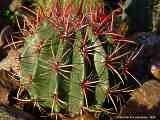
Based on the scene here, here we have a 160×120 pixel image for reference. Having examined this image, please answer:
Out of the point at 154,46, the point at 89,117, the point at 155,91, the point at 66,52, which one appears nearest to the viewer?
the point at 66,52

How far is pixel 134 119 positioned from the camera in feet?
11.8

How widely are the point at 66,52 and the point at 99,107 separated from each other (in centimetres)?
52

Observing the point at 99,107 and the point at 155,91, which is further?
the point at 155,91

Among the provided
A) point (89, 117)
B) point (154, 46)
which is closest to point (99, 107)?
point (89, 117)

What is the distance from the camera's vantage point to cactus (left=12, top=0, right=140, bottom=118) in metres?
3.40

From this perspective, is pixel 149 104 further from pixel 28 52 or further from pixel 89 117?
pixel 28 52

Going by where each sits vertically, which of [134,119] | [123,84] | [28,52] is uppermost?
[28,52]

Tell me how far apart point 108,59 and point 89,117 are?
46 cm

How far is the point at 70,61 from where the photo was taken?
3.42m

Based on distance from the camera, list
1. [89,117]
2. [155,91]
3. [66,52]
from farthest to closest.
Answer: [155,91]
[89,117]
[66,52]

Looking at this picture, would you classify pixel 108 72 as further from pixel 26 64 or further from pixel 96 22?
pixel 26 64

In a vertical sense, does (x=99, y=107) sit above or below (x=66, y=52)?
below

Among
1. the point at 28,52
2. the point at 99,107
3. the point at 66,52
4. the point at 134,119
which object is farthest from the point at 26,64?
the point at 134,119

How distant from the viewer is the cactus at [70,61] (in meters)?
3.40
